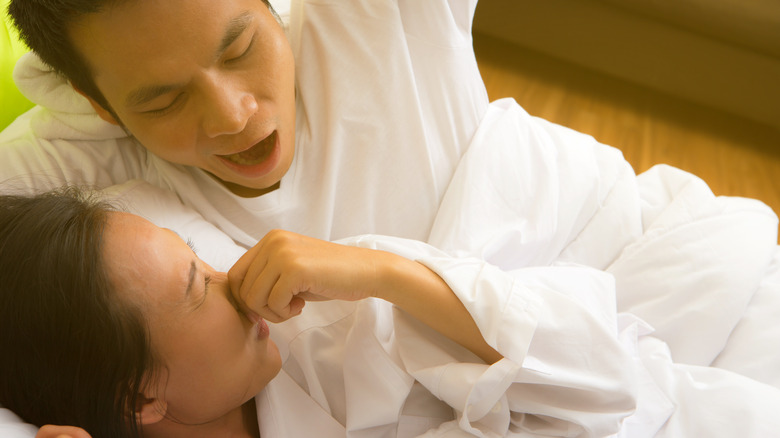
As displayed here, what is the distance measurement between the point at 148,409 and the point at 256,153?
1.43ft

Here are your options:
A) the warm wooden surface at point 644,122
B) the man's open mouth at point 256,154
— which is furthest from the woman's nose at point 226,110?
the warm wooden surface at point 644,122

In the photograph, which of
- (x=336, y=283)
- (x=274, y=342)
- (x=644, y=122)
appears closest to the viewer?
(x=336, y=283)

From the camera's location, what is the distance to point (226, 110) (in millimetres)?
945

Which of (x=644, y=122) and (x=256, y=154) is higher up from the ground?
(x=256, y=154)

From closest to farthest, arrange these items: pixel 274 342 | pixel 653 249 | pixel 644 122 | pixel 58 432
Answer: pixel 58 432 < pixel 274 342 < pixel 653 249 < pixel 644 122

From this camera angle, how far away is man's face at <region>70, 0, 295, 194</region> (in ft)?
2.94

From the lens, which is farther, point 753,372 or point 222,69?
point 753,372

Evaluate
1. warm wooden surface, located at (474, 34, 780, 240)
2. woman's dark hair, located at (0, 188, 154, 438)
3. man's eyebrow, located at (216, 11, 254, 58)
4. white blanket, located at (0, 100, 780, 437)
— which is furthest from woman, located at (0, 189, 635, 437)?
warm wooden surface, located at (474, 34, 780, 240)

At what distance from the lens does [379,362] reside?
38.8 inches

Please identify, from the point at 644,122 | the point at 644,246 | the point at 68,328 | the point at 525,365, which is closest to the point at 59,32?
the point at 68,328

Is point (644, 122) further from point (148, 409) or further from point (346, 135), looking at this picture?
point (148, 409)

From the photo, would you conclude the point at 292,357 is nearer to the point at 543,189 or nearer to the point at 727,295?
the point at 543,189

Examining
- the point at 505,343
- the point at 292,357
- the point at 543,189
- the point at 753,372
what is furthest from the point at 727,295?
the point at 292,357

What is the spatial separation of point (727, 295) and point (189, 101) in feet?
2.95
